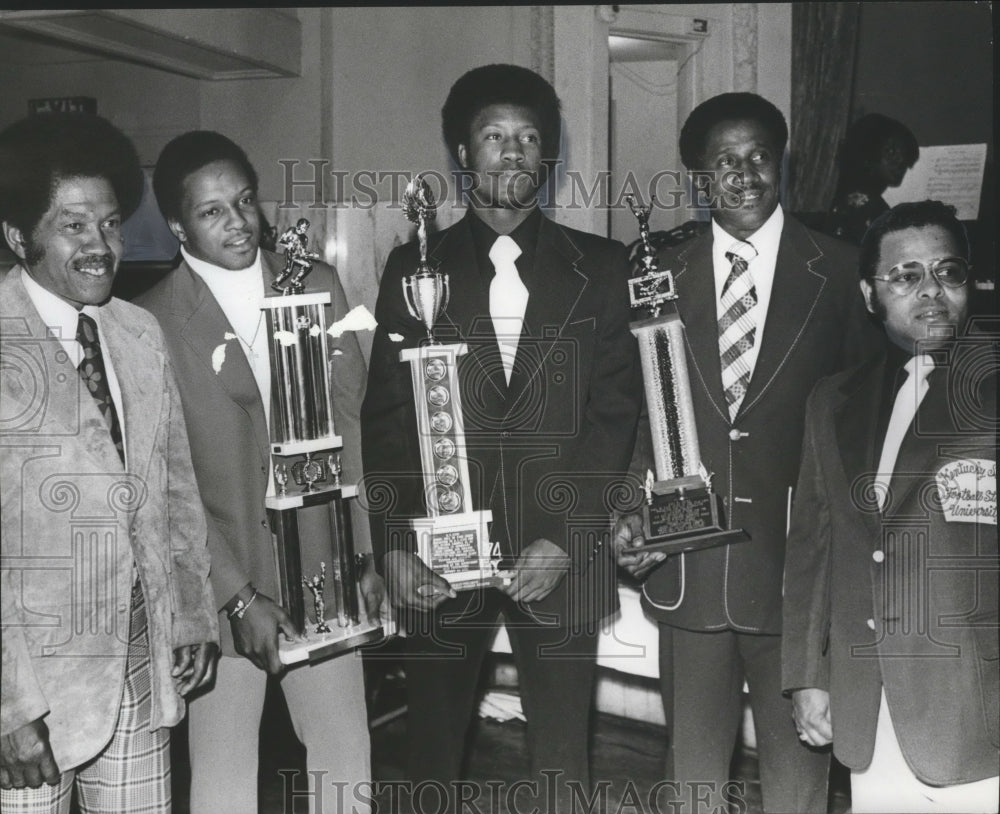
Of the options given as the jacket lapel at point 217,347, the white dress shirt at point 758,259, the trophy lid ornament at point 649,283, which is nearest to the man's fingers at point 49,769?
the jacket lapel at point 217,347

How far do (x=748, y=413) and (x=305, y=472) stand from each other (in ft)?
3.16

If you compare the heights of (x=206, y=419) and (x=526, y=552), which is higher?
(x=206, y=419)

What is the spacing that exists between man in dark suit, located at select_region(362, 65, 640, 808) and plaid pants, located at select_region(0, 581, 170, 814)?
0.53m

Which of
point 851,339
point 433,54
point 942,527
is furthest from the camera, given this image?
point 433,54

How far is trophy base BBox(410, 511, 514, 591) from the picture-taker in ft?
7.45

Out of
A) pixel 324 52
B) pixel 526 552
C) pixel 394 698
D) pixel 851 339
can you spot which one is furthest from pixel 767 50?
pixel 394 698

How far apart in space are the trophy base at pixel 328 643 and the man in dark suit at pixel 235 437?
0.15ft

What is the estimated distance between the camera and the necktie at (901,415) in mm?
2178

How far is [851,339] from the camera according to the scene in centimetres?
232

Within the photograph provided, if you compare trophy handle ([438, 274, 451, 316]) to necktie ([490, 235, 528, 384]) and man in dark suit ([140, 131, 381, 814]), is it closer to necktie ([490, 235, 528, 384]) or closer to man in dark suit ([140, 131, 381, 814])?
necktie ([490, 235, 528, 384])

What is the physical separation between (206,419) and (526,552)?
76cm

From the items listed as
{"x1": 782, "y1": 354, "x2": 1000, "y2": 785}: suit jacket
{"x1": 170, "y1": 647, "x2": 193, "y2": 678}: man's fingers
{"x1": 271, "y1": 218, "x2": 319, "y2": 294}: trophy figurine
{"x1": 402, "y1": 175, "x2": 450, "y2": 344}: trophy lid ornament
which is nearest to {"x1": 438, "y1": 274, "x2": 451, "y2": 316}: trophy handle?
{"x1": 402, "y1": 175, "x2": 450, "y2": 344}: trophy lid ornament

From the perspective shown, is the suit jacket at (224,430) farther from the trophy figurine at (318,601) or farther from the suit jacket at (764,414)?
the suit jacket at (764,414)

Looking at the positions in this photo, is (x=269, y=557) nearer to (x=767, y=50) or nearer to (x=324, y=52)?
(x=324, y=52)
